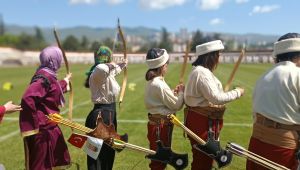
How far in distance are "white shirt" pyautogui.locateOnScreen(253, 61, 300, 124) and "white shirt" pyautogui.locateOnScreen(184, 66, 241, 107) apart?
897 mm

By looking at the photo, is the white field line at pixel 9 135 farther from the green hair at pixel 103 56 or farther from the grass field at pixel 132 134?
the green hair at pixel 103 56

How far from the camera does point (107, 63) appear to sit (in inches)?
229

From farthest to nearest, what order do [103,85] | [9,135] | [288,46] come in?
1. [9,135]
2. [103,85]
3. [288,46]

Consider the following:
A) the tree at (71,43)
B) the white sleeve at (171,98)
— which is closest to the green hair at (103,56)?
the white sleeve at (171,98)

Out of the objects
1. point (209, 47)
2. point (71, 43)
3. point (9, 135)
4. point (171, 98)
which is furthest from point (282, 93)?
point (71, 43)

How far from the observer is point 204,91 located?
498 centimetres

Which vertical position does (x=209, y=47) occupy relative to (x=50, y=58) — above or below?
above

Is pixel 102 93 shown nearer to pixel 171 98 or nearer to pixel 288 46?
pixel 171 98

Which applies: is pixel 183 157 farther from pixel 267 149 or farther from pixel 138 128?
pixel 138 128

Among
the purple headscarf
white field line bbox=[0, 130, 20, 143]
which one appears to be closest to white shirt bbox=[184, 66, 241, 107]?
the purple headscarf

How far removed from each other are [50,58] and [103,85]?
843 millimetres

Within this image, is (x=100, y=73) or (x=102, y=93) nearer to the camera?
(x=100, y=73)

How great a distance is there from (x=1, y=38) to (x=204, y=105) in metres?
101

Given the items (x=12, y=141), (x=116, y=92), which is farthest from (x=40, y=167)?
(x=12, y=141)
